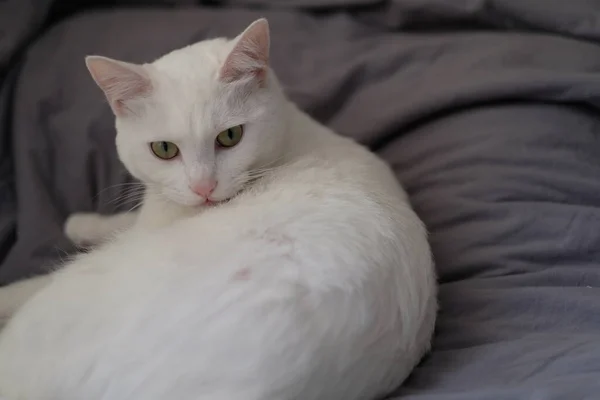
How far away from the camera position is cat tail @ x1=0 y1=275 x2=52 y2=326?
1236 millimetres

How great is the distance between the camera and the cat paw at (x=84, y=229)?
4.68ft

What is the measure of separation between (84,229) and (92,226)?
19mm

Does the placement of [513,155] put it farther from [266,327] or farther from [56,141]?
[56,141]

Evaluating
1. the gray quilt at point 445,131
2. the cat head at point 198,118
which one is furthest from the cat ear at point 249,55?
the gray quilt at point 445,131

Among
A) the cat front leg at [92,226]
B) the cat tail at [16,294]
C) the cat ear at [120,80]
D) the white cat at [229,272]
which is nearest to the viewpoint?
the white cat at [229,272]

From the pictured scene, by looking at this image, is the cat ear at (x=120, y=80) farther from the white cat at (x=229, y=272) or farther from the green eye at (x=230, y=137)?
the green eye at (x=230, y=137)

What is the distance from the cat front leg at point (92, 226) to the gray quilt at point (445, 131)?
0.14ft

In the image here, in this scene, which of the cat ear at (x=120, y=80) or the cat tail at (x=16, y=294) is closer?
the cat ear at (x=120, y=80)

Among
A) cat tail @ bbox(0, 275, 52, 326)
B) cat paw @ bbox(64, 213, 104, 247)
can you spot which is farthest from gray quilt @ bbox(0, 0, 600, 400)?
cat tail @ bbox(0, 275, 52, 326)

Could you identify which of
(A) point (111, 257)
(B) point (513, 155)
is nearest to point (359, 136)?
(B) point (513, 155)

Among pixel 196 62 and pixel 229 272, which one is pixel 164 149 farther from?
pixel 229 272

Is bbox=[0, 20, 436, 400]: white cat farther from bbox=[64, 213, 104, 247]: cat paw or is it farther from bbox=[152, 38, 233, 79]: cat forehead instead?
bbox=[64, 213, 104, 247]: cat paw

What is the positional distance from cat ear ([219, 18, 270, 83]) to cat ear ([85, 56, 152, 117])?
0.14 m

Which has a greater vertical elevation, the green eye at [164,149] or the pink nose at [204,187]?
the green eye at [164,149]
